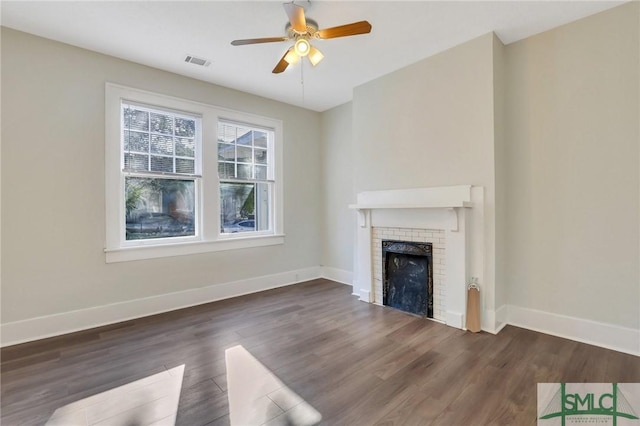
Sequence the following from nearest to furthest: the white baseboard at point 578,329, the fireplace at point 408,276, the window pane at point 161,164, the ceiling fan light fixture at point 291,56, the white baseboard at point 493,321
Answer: the white baseboard at point 578,329 < the ceiling fan light fixture at point 291,56 < the white baseboard at point 493,321 < the fireplace at point 408,276 < the window pane at point 161,164

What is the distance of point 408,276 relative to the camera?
360 cm

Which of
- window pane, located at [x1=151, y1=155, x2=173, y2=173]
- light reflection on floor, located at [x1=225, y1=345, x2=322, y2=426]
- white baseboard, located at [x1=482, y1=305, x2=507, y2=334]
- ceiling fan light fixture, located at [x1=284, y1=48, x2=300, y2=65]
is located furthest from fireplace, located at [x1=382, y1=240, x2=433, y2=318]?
window pane, located at [x1=151, y1=155, x2=173, y2=173]

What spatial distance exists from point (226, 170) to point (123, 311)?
7.09 ft

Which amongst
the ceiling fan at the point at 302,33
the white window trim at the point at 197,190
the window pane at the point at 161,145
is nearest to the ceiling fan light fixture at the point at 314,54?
the ceiling fan at the point at 302,33

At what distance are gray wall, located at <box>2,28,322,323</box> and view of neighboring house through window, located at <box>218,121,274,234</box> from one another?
843mm

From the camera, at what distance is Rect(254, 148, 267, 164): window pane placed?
462 centimetres

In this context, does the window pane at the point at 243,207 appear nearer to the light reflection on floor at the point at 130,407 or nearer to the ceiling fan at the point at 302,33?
the ceiling fan at the point at 302,33

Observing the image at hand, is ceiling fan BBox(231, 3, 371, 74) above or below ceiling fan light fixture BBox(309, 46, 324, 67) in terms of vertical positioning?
above

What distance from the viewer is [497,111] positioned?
2.98m

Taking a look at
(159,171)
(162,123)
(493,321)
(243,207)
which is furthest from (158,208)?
(493,321)

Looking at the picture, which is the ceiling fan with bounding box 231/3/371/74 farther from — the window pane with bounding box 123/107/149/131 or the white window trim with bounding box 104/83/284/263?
the window pane with bounding box 123/107/149/131

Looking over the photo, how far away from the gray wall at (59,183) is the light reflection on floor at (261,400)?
189 cm

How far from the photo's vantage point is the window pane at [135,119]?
345cm

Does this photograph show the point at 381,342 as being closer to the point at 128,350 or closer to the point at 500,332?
the point at 500,332
